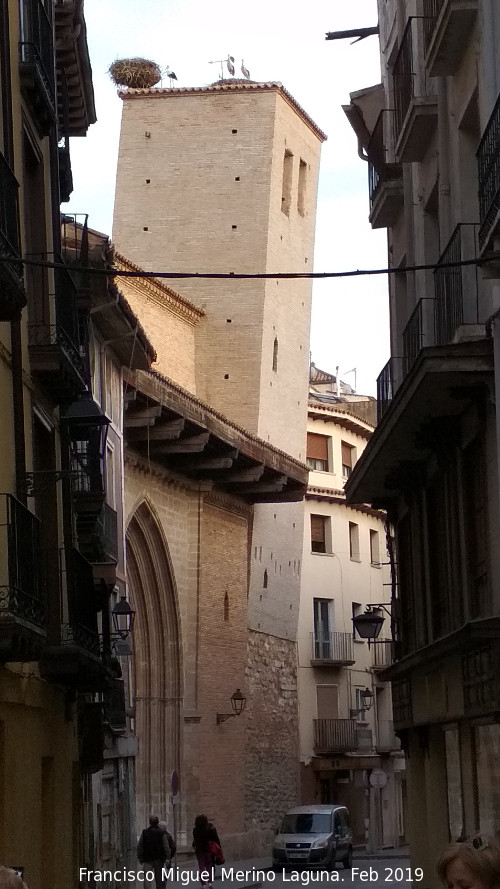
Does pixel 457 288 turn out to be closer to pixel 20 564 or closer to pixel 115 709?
pixel 20 564

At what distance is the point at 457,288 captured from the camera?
1348 cm

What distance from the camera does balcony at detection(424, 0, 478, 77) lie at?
12750 mm

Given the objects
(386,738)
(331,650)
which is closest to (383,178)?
(331,650)

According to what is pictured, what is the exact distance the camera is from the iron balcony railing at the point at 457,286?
13.1m

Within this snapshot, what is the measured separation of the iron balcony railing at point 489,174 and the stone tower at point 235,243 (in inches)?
1002

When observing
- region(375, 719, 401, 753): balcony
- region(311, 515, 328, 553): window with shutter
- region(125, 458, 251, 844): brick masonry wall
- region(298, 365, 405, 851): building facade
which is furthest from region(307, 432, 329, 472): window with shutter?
region(125, 458, 251, 844): brick masonry wall

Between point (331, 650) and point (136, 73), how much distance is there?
17425 mm

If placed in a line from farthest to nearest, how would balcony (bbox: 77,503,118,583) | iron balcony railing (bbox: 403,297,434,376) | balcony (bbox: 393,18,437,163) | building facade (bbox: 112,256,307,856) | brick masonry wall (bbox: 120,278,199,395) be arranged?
brick masonry wall (bbox: 120,278,199,395)
building facade (bbox: 112,256,307,856)
balcony (bbox: 77,503,118,583)
balcony (bbox: 393,18,437,163)
iron balcony railing (bbox: 403,297,434,376)

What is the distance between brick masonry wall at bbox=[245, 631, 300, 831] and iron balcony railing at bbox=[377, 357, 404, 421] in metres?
19.8

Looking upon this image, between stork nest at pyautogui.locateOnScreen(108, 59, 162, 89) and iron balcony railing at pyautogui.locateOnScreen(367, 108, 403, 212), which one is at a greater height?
stork nest at pyautogui.locateOnScreen(108, 59, 162, 89)

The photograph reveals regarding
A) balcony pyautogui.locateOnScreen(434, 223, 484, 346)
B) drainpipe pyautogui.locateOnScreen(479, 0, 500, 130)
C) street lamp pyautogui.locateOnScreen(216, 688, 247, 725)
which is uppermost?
drainpipe pyautogui.locateOnScreen(479, 0, 500, 130)

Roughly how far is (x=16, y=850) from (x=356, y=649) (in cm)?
3727

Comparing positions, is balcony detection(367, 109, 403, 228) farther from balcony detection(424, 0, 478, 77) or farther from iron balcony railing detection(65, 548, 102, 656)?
iron balcony railing detection(65, 548, 102, 656)

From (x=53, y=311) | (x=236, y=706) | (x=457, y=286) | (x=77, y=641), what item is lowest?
(x=77, y=641)
